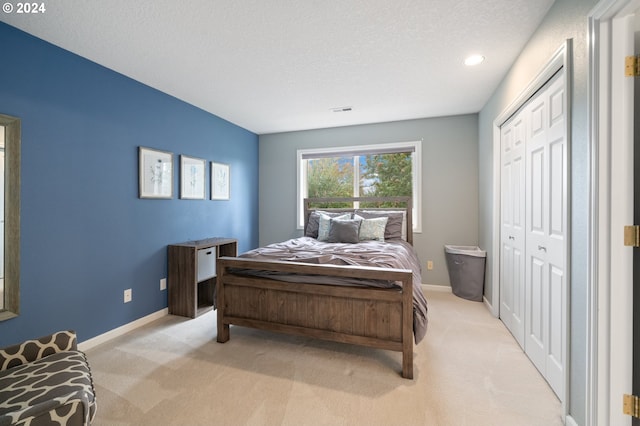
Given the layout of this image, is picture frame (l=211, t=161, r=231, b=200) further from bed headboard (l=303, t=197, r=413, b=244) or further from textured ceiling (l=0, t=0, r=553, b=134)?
bed headboard (l=303, t=197, r=413, b=244)

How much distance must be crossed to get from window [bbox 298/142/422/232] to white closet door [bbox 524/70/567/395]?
1904 mm

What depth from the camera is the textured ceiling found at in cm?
176

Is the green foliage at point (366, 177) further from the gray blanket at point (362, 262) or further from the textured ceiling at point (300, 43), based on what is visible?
the gray blanket at point (362, 262)

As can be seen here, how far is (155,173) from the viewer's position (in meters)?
2.94

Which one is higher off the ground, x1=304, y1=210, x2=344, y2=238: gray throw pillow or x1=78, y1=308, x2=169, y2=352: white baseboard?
x1=304, y1=210, x2=344, y2=238: gray throw pillow

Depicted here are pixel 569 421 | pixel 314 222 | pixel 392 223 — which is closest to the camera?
pixel 569 421

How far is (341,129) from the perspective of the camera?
4.39 metres

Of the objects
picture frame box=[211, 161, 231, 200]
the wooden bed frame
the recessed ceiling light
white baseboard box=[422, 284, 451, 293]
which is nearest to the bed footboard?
the wooden bed frame

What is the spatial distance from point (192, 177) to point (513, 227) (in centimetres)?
351

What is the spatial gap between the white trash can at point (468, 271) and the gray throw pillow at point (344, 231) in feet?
4.32

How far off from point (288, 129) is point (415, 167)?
82.6 inches

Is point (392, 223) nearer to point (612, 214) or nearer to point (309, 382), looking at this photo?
point (309, 382)

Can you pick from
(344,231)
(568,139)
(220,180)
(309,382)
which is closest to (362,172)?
(344,231)

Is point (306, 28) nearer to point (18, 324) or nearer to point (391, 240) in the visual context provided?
point (391, 240)
